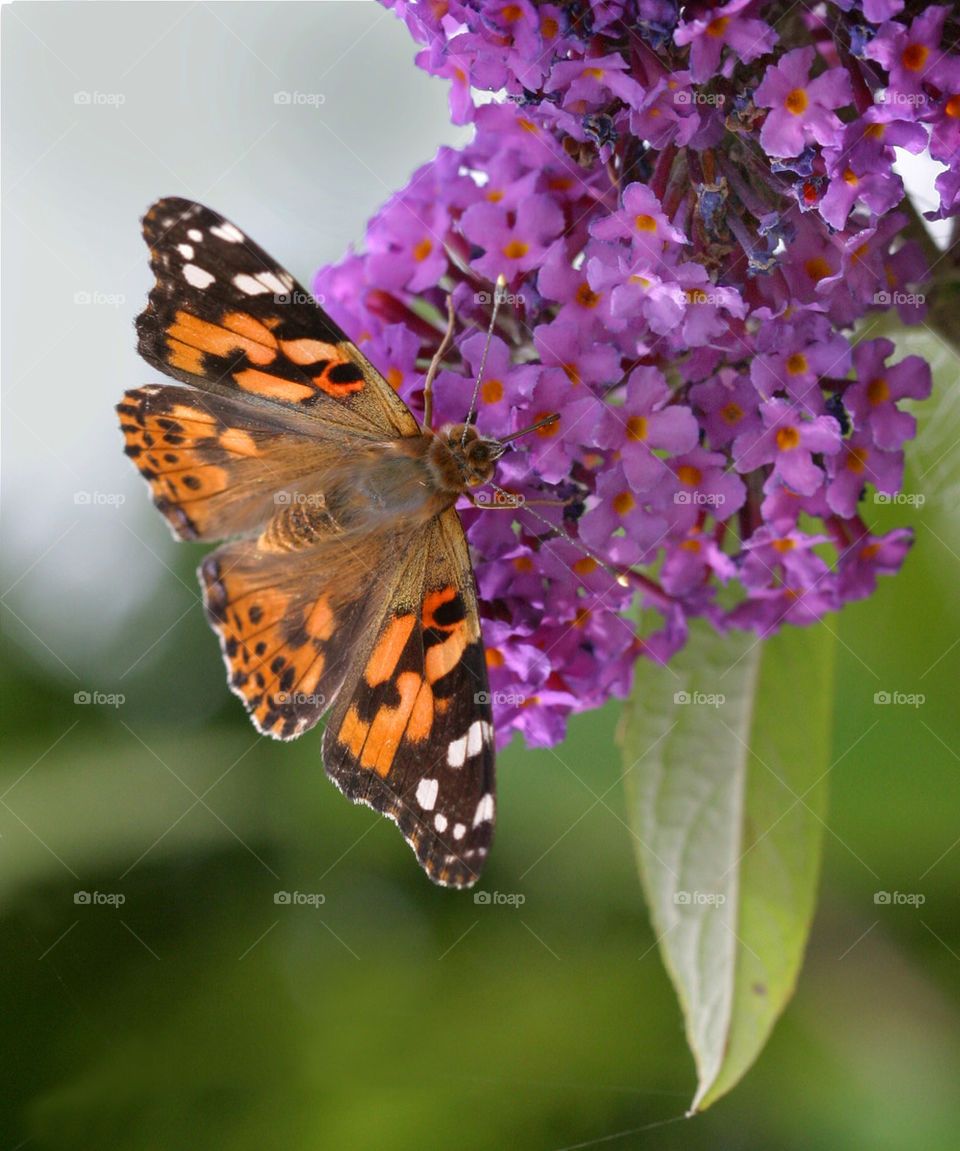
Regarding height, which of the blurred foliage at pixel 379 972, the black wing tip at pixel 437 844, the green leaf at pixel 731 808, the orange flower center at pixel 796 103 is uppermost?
the orange flower center at pixel 796 103

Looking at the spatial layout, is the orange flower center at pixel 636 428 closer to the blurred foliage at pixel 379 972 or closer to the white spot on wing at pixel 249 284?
the white spot on wing at pixel 249 284

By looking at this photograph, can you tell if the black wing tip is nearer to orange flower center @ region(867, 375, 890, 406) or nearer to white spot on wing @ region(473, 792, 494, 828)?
white spot on wing @ region(473, 792, 494, 828)

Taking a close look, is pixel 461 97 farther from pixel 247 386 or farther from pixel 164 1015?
pixel 164 1015

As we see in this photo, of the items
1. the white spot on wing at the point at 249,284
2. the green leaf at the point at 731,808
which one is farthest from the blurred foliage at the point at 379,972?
the white spot on wing at the point at 249,284

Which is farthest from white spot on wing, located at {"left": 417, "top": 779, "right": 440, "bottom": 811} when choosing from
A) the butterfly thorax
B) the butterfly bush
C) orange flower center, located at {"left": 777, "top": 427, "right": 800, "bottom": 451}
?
orange flower center, located at {"left": 777, "top": 427, "right": 800, "bottom": 451}

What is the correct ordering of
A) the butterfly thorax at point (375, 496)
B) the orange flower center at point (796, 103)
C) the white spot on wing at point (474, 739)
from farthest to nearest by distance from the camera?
the butterfly thorax at point (375, 496), the white spot on wing at point (474, 739), the orange flower center at point (796, 103)

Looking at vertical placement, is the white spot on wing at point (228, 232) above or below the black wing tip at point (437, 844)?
above

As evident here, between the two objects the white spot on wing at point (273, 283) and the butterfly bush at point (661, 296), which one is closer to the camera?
the butterfly bush at point (661, 296)

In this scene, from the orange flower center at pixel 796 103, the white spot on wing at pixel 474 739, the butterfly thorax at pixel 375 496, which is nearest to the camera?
the orange flower center at pixel 796 103
